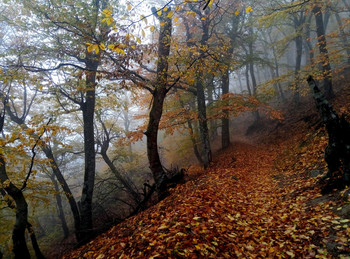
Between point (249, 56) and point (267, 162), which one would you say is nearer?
point (267, 162)

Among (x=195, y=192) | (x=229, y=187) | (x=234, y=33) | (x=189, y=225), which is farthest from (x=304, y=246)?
(x=234, y=33)

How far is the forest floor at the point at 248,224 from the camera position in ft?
9.47

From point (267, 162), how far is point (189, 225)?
7124mm

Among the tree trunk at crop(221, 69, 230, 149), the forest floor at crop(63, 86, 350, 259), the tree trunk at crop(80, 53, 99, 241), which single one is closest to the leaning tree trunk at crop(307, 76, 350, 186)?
the forest floor at crop(63, 86, 350, 259)

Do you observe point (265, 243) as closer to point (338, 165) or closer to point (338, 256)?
point (338, 256)

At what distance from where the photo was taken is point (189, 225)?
3441 millimetres

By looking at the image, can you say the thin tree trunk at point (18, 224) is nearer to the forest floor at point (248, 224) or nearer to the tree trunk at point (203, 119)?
the forest floor at point (248, 224)

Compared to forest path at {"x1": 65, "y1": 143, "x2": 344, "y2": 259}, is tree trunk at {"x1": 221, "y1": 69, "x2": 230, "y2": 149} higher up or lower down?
higher up

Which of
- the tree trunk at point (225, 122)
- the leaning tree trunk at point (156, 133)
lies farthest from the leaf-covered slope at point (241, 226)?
the tree trunk at point (225, 122)

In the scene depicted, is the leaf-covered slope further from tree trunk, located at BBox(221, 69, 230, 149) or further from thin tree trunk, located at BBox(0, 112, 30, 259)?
tree trunk, located at BBox(221, 69, 230, 149)

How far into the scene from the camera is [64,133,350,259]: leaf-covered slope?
9.48ft

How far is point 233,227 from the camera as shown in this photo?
12.0 ft

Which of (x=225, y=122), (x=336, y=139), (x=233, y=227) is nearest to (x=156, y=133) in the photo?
(x=233, y=227)

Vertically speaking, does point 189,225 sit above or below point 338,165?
below
